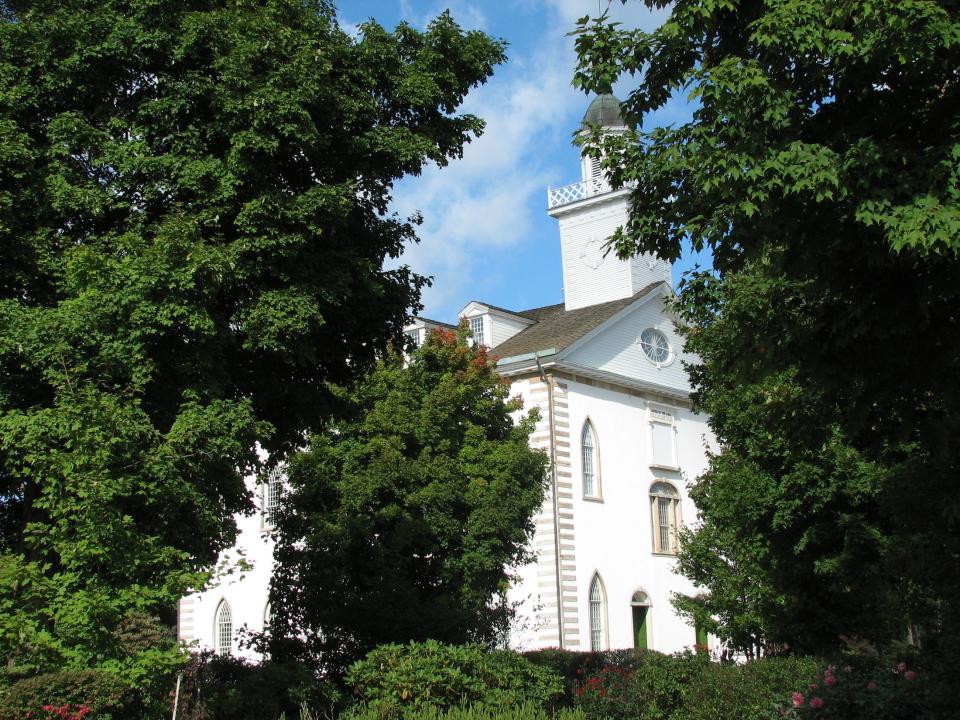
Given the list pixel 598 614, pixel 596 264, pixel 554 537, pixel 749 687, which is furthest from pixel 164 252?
pixel 596 264

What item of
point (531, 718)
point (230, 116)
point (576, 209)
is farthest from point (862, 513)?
point (576, 209)

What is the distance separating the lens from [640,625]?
33938mm

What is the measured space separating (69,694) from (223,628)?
28871 mm

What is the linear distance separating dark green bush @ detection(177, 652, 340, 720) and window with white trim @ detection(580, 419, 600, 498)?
17.9 metres

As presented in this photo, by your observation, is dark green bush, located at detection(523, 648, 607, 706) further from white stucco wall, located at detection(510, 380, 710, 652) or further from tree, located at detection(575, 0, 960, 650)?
tree, located at detection(575, 0, 960, 650)

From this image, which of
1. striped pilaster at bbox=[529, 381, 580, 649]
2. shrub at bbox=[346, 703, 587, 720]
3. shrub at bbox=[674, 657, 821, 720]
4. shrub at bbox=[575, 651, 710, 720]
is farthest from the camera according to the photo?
striped pilaster at bbox=[529, 381, 580, 649]

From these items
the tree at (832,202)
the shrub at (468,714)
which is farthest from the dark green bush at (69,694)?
the tree at (832,202)

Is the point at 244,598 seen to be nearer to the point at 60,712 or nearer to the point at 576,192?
the point at 576,192

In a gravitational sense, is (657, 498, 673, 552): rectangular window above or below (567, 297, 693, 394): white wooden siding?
below

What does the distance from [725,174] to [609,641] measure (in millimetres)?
26086

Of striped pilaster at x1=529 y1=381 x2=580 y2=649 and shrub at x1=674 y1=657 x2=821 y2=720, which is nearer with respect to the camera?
shrub at x1=674 y1=657 x2=821 y2=720

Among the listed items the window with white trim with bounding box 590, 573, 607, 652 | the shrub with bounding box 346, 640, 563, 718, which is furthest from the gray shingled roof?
the shrub with bounding box 346, 640, 563, 718

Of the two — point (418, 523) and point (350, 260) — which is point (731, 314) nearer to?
point (350, 260)

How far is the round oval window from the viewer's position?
3709 cm
